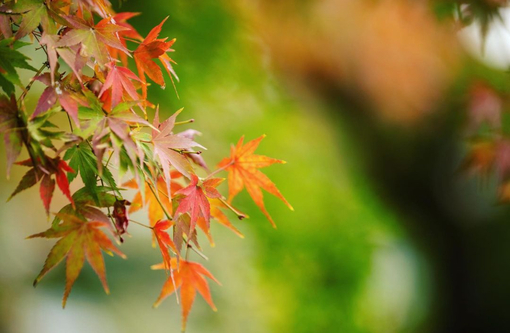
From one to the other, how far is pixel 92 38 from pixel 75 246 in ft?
1.05

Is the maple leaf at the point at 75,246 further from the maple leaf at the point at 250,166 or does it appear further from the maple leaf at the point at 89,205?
the maple leaf at the point at 250,166

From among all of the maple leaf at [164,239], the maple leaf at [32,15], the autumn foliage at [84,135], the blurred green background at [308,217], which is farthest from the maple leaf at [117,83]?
the blurred green background at [308,217]

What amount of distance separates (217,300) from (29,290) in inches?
33.9

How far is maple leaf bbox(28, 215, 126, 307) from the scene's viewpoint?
0.68 m

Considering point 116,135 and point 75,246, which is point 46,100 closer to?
point 116,135

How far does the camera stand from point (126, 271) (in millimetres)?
Answer: 1943

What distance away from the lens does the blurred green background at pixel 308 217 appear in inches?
74.3

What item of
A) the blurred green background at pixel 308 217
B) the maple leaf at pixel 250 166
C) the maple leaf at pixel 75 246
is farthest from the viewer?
the blurred green background at pixel 308 217

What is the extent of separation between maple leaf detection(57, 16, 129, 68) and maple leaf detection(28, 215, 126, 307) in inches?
9.8

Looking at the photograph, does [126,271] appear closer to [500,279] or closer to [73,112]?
[73,112]

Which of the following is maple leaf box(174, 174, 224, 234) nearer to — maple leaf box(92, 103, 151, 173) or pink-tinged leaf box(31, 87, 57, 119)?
maple leaf box(92, 103, 151, 173)

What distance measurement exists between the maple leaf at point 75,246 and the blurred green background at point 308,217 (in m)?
1.22

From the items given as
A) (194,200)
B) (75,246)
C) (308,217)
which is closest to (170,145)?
(194,200)

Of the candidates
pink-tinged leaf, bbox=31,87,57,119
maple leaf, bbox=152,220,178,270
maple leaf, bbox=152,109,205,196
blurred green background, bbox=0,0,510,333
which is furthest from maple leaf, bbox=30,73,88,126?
blurred green background, bbox=0,0,510,333
